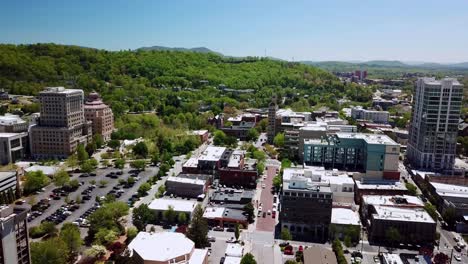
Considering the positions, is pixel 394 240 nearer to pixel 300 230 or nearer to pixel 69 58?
pixel 300 230

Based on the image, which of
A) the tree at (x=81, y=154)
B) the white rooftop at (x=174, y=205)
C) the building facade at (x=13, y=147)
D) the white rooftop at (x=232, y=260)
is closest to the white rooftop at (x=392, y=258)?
the white rooftop at (x=232, y=260)

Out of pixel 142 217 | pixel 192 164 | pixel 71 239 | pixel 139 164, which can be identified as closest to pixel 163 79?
pixel 139 164

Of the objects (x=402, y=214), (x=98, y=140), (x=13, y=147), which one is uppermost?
(x=13, y=147)

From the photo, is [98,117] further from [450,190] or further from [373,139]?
[450,190]

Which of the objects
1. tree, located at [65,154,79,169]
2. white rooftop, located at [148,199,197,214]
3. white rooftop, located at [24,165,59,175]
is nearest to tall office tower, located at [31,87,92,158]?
tree, located at [65,154,79,169]

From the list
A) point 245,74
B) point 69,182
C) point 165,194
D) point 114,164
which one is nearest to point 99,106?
point 114,164

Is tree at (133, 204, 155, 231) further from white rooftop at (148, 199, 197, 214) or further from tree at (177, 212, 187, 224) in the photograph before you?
tree at (177, 212, 187, 224)

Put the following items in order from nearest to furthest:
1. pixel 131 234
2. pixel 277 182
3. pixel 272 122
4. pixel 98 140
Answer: pixel 131 234
pixel 277 182
pixel 98 140
pixel 272 122
